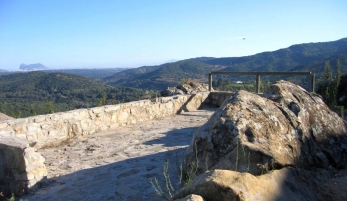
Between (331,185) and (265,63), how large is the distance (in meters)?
53.2

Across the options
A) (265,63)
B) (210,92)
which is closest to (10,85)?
(265,63)

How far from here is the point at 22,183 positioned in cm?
345

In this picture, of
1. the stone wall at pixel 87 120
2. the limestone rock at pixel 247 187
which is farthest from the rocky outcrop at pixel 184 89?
the limestone rock at pixel 247 187

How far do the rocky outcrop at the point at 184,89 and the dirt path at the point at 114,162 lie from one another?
3311mm

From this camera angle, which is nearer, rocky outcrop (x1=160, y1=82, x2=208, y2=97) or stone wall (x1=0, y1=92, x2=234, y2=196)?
stone wall (x1=0, y1=92, x2=234, y2=196)

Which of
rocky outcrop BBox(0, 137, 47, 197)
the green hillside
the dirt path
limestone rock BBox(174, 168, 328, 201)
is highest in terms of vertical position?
limestone rock BBox(174, 168, 328, 201)

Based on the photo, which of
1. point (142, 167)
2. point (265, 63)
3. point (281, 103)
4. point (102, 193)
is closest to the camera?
point (102, 193)

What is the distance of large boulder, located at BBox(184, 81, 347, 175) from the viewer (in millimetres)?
2732

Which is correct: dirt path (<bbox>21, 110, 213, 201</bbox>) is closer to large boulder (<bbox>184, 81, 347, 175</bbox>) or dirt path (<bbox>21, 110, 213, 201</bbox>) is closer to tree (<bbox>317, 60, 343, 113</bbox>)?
large boulder (<bbox>184, 81, 347, 175</bbox>)

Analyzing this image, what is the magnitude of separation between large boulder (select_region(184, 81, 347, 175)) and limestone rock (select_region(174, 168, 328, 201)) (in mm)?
248

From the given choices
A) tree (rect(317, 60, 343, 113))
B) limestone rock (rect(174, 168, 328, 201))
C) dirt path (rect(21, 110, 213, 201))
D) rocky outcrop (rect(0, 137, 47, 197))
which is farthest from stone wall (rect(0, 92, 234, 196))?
tree (rect(317, 60, 343, 113))

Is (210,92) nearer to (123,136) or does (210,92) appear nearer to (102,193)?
(123,136)

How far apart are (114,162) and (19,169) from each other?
1.35 m

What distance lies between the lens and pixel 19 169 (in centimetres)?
349
